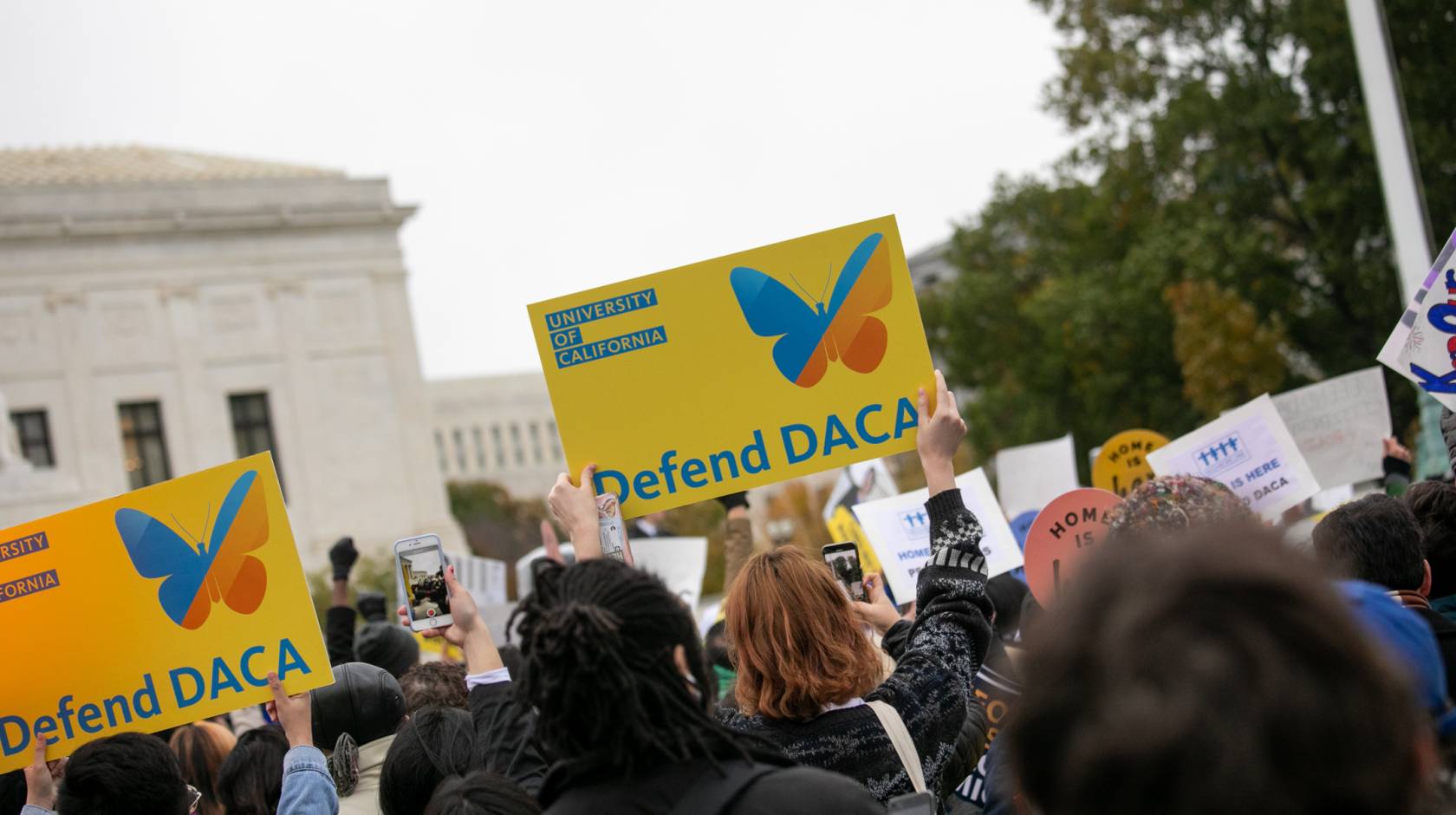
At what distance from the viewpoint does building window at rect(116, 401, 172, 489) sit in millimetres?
42938

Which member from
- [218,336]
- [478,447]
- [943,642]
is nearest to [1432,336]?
[943,642]

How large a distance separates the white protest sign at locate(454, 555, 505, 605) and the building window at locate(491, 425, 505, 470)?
8182 centimetres

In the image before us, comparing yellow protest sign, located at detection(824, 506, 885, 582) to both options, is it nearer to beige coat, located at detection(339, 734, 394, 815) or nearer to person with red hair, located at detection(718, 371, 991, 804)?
beige coat, located at detection(339, 734, 394, 815)

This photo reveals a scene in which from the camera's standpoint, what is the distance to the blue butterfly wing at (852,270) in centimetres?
414

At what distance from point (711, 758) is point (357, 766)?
8.03 feet

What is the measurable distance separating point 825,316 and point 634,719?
6.55 feet

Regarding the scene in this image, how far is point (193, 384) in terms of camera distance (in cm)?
4356

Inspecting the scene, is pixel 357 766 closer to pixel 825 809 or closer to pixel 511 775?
pixel 511 775

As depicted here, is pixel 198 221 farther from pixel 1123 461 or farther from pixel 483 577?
pixel 1123 461

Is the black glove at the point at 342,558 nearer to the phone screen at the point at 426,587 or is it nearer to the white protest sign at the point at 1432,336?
the phone screen at the point at 426,587

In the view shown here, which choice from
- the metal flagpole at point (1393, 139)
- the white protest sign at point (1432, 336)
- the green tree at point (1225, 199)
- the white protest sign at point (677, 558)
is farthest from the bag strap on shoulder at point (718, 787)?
the green tree at point (1225, 199)

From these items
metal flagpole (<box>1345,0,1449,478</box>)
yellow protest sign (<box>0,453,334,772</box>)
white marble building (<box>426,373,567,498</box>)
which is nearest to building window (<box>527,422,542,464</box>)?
white marble building (<box>426,373,567,498</box>)

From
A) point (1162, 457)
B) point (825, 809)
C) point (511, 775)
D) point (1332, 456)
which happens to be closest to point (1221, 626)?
point (825, 809)

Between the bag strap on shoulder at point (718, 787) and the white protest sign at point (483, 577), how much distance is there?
9938mm
